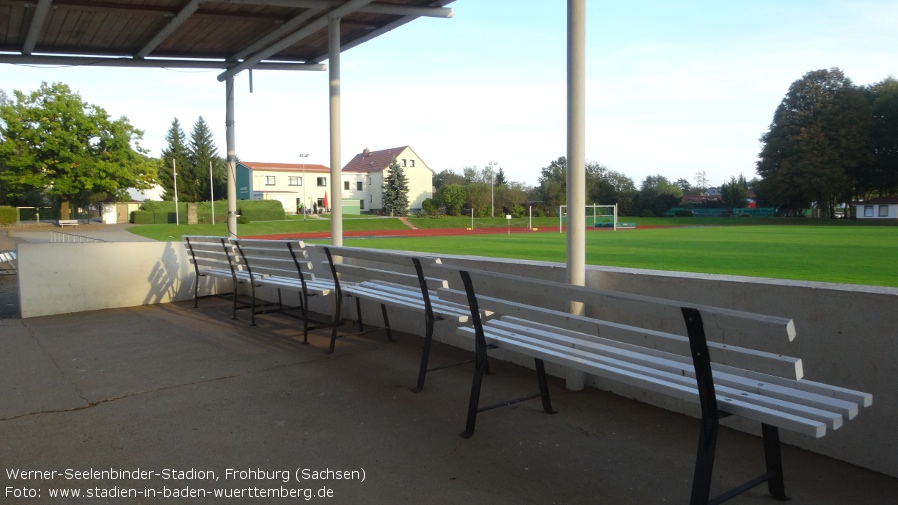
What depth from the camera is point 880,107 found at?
60.8 m

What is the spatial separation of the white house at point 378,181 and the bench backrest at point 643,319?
275 ft

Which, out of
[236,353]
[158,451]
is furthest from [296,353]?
[158,451]

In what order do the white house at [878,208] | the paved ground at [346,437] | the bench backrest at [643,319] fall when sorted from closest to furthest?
1. the bench backrest at [643,319]
2. the paved ground at [346,437]
3. the white house at [878,208]

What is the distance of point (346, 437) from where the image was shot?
3.84 meters

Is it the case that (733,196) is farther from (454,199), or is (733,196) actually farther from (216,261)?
(216,261)

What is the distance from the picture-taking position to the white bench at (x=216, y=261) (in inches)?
324

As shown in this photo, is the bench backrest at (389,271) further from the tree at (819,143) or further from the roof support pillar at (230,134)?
the tree at (819,143)

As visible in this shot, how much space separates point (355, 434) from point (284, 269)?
360cm

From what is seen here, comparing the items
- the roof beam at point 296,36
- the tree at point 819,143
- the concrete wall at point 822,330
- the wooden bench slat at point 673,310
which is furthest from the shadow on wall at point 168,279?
the tree at point 819,143

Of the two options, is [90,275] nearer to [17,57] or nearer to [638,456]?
[17,57]

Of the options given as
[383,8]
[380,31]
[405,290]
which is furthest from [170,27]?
[405,290]

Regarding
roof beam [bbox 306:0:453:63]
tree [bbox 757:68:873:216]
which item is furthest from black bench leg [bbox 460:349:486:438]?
tree [bbox 757:68:873:216]

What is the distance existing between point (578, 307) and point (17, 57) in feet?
28.8

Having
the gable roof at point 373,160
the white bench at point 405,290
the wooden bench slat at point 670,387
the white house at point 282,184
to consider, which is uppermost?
the gable roof at point 373,160
